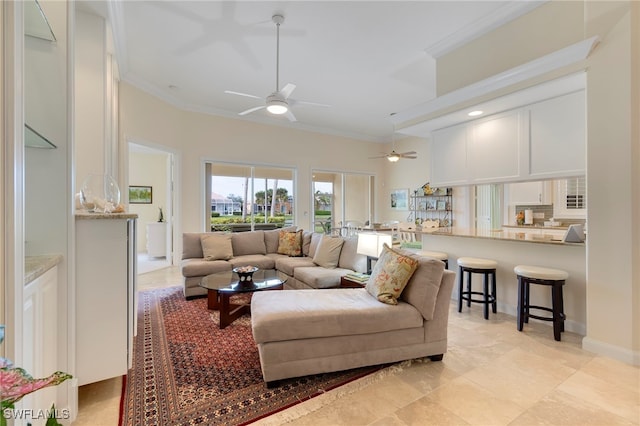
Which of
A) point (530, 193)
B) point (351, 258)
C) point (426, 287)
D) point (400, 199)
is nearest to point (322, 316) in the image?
point (426, 287)

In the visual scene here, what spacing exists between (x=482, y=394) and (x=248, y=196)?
6.10 m

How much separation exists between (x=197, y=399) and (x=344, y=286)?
1960 mm

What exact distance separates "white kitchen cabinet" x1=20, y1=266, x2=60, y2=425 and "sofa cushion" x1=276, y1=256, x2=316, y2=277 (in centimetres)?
284

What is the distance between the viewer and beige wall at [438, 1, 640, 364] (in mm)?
2451

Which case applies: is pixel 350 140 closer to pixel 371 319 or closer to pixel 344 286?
pixel 344 286

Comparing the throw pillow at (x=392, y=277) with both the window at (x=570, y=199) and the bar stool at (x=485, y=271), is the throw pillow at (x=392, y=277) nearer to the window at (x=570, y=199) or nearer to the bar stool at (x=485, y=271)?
the bar stool at (x=485, y=271)

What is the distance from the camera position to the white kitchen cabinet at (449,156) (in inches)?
163

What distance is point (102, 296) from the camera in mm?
1917

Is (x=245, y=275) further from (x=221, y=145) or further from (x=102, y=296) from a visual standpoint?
(x=221, y=145)

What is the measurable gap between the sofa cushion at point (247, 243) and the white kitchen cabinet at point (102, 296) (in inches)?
118

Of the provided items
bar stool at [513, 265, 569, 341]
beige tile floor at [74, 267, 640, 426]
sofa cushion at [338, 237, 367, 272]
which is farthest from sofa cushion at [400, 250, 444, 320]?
sofa cushion at [338, 237, 367, 272]

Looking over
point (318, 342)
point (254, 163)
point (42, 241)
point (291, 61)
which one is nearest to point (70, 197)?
point (42, 241)

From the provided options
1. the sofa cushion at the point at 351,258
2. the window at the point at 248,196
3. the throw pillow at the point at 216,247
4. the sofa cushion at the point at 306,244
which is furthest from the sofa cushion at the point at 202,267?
the window at the point at 248,196

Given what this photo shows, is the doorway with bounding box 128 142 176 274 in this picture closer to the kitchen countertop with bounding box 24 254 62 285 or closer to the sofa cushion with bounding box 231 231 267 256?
the sofa cushion with bounding box 231 231 267 256
